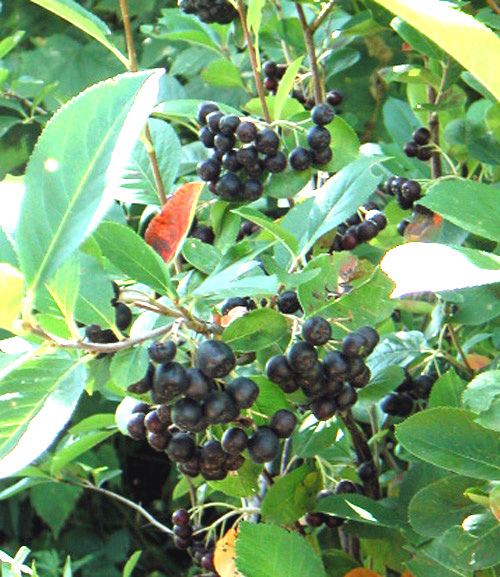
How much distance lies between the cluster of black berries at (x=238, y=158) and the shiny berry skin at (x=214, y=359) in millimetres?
292

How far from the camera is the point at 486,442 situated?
843 mm

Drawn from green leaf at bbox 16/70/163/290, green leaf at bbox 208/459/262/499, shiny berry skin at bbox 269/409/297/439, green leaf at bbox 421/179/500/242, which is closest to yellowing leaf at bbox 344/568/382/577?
green leaf at bbox 208/459/262/499

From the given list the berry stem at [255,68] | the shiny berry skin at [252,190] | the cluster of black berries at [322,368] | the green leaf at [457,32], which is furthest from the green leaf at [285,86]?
the green leaf at [457,32]

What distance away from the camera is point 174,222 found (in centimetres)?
87

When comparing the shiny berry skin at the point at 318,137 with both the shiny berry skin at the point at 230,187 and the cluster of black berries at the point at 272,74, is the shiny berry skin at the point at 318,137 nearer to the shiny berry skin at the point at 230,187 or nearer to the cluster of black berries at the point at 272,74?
A: the shiny berry skin at the point at 230,187

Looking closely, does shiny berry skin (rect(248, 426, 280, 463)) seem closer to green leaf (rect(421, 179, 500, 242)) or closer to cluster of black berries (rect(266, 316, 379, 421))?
cluster of black berries (rect(266, 316, 379, 421))

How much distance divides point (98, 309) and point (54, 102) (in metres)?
1.54

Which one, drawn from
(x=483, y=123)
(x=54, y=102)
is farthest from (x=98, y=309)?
(x=54, y=102)

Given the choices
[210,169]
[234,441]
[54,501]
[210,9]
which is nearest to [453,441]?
[234,441]

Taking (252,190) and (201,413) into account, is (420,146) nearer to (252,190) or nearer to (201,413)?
(252,190)

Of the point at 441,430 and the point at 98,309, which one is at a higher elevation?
the point at 98,309

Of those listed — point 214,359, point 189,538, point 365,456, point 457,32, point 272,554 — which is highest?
point 457,32

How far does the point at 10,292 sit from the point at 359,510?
536 mm

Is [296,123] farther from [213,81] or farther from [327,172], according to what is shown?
[213,81]
